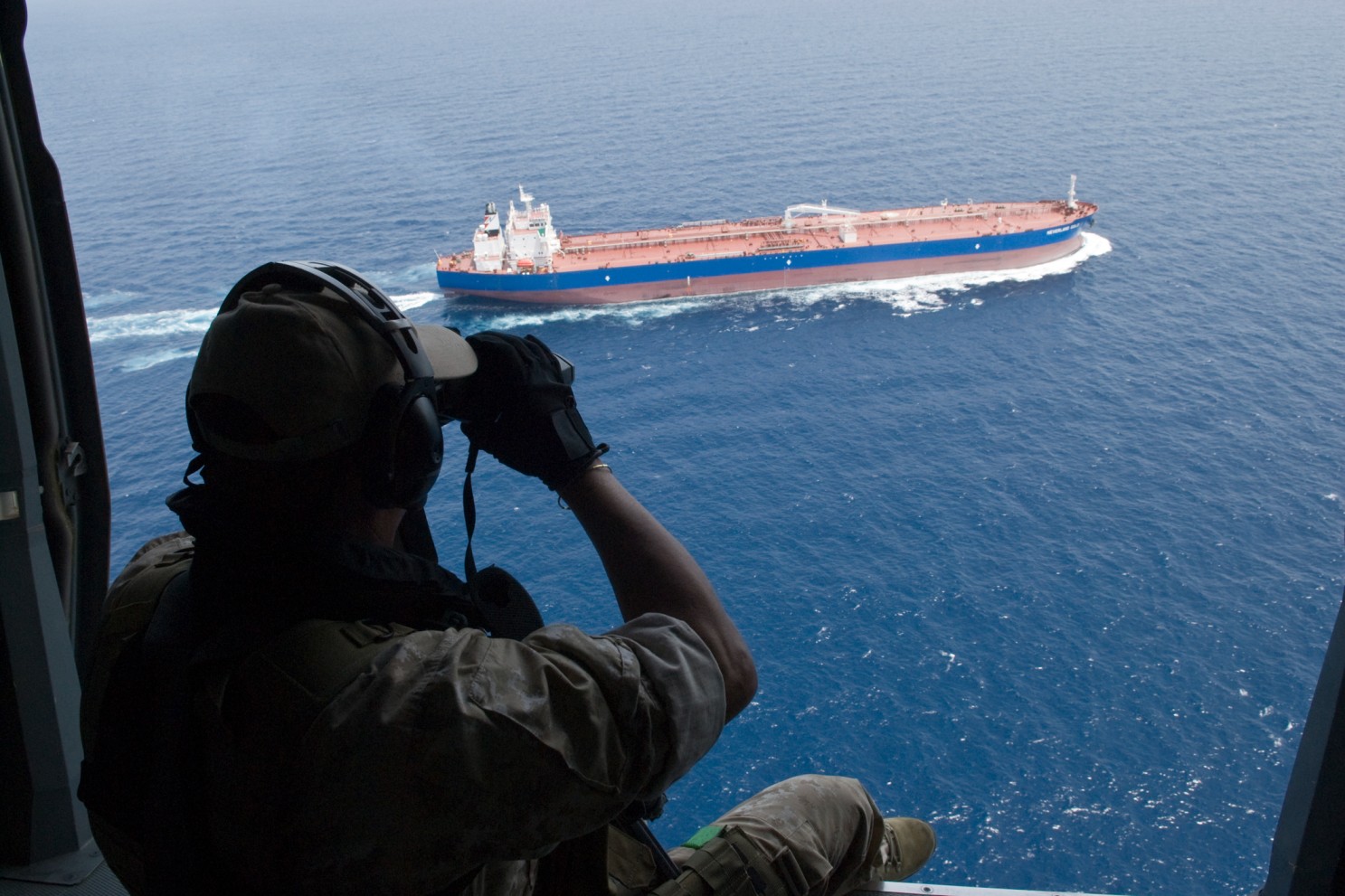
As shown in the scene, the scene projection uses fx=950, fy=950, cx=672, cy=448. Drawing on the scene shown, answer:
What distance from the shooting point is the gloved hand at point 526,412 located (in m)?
0.96

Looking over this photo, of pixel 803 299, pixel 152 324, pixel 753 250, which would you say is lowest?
pixel 803 299

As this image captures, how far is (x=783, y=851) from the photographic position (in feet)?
4.78

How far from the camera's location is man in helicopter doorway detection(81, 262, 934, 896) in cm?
74

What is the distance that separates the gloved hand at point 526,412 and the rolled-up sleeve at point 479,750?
0.76ft

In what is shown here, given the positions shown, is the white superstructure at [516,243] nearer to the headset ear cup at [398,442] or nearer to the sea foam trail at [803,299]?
the sea foam trail at [803,299]

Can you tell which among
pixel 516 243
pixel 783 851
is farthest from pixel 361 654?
pixel 516 243

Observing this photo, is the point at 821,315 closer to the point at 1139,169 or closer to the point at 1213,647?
the point at 1213,647

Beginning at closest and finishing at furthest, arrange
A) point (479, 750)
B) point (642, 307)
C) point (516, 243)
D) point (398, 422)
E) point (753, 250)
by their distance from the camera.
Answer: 1. point (479, 750)
2. point (398, 422)
3. point (516, 243)
4. point (642, 307)
5. point (753, 250)

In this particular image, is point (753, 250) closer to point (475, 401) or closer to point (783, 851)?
point (783, 851)

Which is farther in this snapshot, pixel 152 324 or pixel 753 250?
pixel 753 250

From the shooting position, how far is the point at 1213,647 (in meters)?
10.9

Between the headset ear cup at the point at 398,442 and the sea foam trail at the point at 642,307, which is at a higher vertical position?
the headset ear cup at the point at 398,442

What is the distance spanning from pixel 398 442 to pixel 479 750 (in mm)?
289

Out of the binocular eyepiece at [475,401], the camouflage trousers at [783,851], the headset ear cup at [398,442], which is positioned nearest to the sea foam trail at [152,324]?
the camouflage trousers at [783,851]
